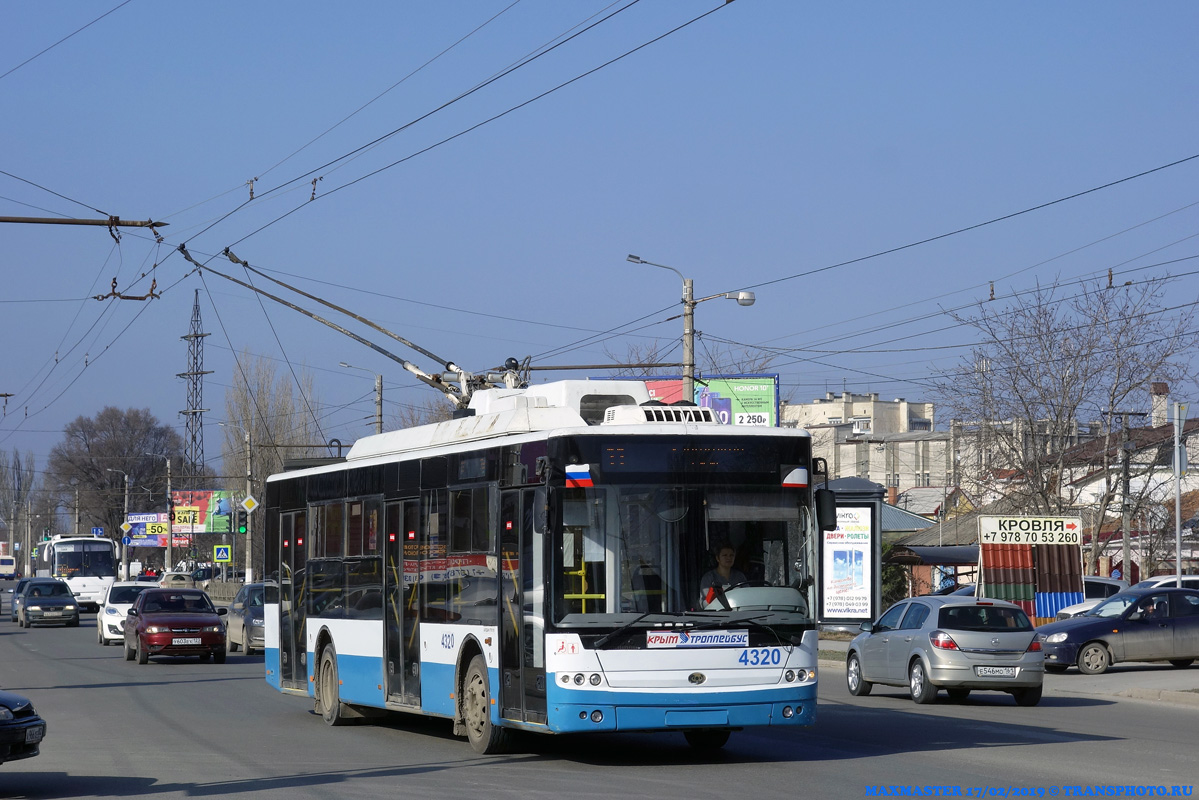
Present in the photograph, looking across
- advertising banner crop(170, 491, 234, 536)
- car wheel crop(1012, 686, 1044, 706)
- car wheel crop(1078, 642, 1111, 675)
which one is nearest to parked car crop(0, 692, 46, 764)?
car wheel crop(1012, 686, 1044, 706)

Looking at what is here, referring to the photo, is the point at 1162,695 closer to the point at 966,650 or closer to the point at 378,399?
the point at 966,650

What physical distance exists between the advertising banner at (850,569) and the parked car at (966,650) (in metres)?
12.1

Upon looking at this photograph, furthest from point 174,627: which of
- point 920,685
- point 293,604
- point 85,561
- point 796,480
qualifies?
point 85,561

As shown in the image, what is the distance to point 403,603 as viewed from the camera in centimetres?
1484

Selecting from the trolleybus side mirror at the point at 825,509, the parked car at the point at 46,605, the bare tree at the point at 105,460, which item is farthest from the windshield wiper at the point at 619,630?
the bare tree at the point at 105,460

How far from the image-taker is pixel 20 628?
Result: 50.4 m

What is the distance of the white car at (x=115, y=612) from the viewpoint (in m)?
37.3

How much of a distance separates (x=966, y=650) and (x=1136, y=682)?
5863 mm

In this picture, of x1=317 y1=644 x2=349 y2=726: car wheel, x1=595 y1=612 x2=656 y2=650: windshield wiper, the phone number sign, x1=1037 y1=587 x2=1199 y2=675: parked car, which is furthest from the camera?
the phone number sign

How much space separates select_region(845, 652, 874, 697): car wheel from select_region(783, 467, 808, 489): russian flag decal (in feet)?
30.9

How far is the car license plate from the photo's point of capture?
19047 millimetres

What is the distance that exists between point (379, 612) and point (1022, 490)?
30706mm

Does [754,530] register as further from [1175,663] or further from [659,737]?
[1175,663]

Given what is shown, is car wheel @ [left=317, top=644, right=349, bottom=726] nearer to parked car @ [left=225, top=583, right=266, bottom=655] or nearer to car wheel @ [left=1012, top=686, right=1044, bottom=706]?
car wheel @ [left=1012, top=686, right=1044, bottom=706]
